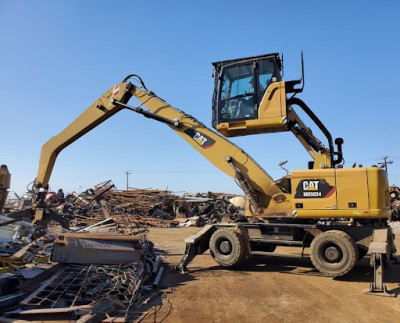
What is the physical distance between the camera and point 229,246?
942cm

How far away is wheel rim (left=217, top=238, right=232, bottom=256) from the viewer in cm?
942

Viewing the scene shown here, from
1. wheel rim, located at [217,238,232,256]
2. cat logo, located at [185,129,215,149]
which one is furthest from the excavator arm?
wheel rim, located at [217,238,232,256]

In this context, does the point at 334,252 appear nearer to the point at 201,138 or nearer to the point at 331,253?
the point at 331,253

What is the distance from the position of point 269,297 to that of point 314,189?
3.02m

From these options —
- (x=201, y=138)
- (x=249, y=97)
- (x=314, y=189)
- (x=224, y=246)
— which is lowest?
(x=224, y=246)

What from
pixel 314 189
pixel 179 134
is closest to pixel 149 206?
pixel 179 134

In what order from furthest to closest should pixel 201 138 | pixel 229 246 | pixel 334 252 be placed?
pixel 201 138 → pixel 229 246 → pixel 334 252

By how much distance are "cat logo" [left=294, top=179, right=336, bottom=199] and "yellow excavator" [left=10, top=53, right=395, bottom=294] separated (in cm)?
2

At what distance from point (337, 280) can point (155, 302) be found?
13.7 ft

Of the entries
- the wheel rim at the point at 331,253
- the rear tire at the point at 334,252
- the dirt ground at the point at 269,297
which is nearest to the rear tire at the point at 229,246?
the dirt ground at the point at 269,297

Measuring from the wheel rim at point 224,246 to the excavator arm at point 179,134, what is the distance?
107 centimetres

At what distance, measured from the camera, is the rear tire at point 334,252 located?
802cm

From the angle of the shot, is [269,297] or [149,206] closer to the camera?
[269,297]

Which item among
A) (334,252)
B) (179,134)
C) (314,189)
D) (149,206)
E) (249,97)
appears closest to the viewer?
(334,252)
